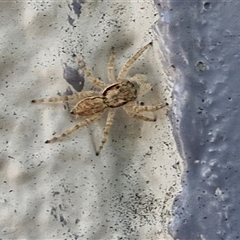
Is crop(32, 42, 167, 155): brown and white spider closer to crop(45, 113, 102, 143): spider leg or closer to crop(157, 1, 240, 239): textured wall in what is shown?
crop(45, 113, 102, 143): spider leg

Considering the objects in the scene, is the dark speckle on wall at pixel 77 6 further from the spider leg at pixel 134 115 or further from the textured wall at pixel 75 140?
the spider leg at pixel 134 115

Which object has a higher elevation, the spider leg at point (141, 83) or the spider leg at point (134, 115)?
the spider leg at point (141, 83)

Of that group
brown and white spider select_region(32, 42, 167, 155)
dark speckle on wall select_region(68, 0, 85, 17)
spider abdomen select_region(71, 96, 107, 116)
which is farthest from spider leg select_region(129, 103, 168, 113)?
dark speckle on wall select_region(68, 0, 85, 17)

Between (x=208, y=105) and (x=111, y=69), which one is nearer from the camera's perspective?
(x=208, y=105)

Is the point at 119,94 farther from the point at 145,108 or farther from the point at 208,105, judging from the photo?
the point at 208,105

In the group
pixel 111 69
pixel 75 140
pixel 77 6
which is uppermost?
pixel 77 6

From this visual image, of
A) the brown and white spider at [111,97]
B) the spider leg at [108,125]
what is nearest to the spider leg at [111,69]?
the brown and white spider at [111,97]

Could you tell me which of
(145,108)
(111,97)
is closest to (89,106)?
(111,97)

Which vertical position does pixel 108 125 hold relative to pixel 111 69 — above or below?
below
